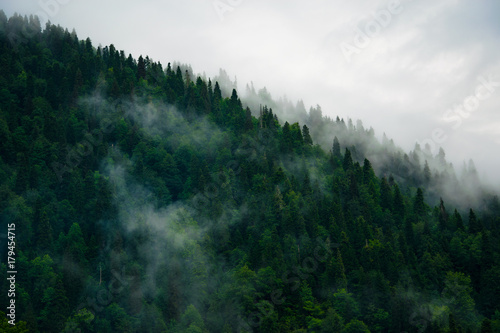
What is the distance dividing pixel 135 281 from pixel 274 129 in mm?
85601

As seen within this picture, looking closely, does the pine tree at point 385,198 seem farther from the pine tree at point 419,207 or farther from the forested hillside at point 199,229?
the pine tree at point 419,207

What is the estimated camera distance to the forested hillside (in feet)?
298

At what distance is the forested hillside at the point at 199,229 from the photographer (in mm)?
90875

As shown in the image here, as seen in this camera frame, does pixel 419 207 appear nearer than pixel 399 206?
No

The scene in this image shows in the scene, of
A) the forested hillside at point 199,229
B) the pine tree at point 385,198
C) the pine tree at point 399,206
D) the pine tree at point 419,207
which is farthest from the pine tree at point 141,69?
the pine tree at point 419,207

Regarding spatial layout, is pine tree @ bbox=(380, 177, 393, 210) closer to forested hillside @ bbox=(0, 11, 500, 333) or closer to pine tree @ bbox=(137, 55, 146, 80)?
forested hillside @ bbox=(0, 11, 500, 333)

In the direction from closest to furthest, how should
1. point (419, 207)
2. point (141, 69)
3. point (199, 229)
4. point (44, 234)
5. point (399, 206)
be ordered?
1. point (44, 234)
2. point (199, 229)
3. point (399, 206)
4. point (419, 207)
5. point (141, 69)

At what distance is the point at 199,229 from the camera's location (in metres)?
115

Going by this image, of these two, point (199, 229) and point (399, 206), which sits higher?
point (399, 206)

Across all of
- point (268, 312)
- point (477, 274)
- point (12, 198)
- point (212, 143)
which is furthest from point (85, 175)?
point (477, 274)

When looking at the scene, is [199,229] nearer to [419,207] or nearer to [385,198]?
[385,198]

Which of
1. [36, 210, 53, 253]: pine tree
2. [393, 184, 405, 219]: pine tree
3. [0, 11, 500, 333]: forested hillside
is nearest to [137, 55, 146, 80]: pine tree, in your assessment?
[0, 11, 500, 333]: forested hillside

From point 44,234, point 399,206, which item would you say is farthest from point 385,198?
point 44,234

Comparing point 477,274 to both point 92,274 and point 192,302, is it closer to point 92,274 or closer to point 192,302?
point 192,302
